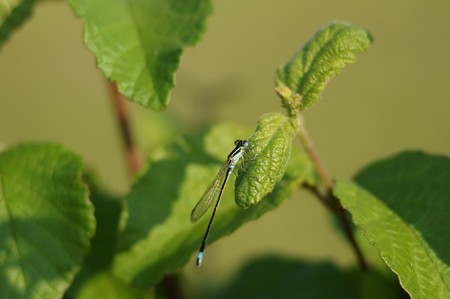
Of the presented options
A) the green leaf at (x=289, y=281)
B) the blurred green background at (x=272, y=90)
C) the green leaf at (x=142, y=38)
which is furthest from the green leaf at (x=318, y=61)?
the blurred green background at (x=272, y=90)

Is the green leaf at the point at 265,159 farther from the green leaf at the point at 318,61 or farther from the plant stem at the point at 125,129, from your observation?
the plant stem at the point at 125,129

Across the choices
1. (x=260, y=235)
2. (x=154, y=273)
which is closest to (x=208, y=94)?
(x=154, y=273)

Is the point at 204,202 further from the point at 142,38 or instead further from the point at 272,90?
the point at 272,90

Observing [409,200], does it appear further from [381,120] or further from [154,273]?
[381,120]

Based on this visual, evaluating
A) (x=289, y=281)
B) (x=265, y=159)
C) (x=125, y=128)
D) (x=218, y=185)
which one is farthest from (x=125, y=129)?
(x=265, y=159)

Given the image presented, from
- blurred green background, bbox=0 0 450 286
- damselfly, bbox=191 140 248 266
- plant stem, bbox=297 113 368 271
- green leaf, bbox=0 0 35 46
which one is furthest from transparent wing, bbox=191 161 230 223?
blurred green background, bbox=0 0 450 286

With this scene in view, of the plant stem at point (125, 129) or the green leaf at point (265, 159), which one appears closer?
the green leaf at point (265, 159)
